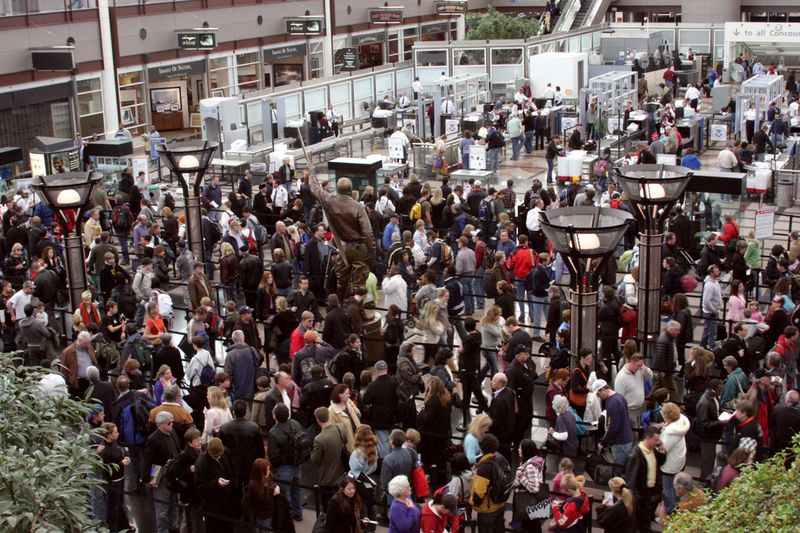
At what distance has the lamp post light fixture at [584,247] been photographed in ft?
39.2

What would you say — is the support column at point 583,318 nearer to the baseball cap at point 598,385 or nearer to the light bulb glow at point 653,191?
the baseball cap at point 598,385

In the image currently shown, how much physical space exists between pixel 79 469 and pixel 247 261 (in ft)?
33.6

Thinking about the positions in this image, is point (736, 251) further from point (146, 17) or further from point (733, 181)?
point (146, 17)

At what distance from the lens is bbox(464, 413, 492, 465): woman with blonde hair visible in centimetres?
1085

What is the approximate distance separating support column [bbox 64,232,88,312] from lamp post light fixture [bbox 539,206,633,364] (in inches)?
310

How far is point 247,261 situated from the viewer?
686 inches

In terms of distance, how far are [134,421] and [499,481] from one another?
4.18 meters

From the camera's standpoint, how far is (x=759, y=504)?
19.2ft

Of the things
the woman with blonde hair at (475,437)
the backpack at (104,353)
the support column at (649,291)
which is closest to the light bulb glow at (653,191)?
the support column at (649,291)

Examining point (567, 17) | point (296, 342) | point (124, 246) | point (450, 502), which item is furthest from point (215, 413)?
point (567, 17)

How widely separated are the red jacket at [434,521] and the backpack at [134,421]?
11.8ft

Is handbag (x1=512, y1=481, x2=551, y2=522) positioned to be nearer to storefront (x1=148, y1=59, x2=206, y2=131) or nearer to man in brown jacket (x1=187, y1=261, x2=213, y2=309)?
man in brown jacket (x1=187, y1=261, x2=213, y2=309)

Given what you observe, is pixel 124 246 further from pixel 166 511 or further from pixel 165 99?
pixel 165 99

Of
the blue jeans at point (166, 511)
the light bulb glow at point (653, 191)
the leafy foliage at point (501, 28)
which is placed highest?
the leafy foliage at point (501, 28)
